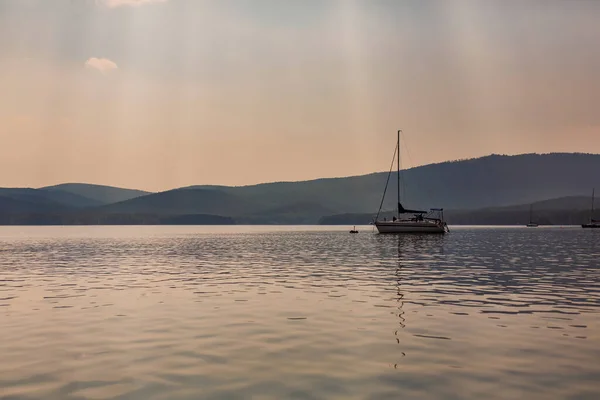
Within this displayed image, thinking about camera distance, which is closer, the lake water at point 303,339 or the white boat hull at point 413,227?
the lake water at point 303,339

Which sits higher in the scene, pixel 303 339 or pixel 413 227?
pixel 413 227

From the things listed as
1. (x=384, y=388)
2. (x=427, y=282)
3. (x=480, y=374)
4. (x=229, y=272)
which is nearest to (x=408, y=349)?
(x=480, y=374)

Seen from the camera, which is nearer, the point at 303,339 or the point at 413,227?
the point at 303,339

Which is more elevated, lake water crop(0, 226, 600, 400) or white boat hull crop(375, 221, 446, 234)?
white boat hull crop(375, 221, 446, 234)

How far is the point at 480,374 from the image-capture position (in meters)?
13.6

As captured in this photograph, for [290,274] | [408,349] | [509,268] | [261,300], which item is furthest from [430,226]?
[408,349]

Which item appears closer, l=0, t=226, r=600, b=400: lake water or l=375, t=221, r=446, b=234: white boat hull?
l=0, t=226, r=600, b=400: lake water

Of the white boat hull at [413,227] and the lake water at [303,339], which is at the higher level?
the white boat hull at [413,227]

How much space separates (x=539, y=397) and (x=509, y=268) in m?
35.3

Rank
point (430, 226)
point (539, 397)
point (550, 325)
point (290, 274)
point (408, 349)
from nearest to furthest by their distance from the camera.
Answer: point (539, 397) → point (408, 349) → point (550, 325) → point (290, 274) → point (430, 226)

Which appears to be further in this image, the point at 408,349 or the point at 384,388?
the point at 408,349

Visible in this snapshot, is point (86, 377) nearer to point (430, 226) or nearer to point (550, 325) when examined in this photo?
point (550, 325)

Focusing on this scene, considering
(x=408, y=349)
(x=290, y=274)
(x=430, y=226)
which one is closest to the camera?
(x=408, y=349)

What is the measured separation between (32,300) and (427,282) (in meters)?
22.7
